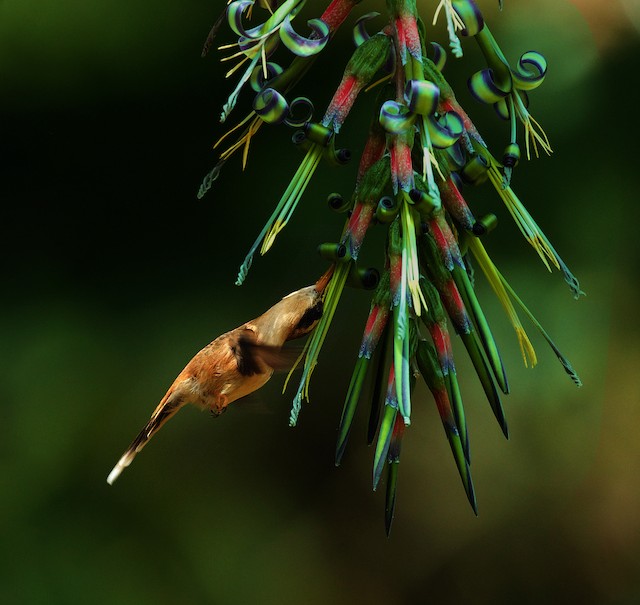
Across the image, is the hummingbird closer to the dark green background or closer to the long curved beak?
the long curved beak

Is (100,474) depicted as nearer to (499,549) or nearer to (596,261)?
(499,549)

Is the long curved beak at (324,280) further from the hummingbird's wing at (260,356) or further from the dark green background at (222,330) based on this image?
the dark green background at (222,330)

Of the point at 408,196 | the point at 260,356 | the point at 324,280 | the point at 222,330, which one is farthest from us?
the point at 222,330

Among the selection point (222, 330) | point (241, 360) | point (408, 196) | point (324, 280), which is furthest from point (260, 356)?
point (222, 330)

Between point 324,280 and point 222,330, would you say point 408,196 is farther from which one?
point 222,330

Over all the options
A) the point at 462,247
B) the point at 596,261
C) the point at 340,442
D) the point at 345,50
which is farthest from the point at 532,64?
the point at 596,261

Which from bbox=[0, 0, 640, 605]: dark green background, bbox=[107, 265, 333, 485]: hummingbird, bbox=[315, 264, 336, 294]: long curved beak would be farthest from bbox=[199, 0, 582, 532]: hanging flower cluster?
bbox=[0, 0, 640, 605]: dark green background

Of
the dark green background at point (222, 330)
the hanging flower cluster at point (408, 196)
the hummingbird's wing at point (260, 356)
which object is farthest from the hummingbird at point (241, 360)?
the dark green background at point (222, 330)
